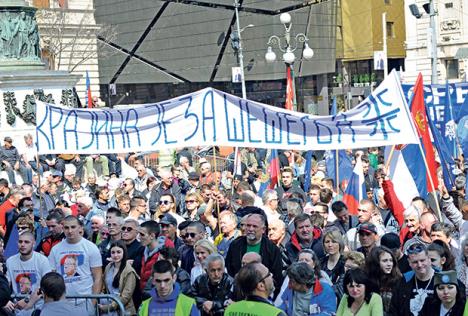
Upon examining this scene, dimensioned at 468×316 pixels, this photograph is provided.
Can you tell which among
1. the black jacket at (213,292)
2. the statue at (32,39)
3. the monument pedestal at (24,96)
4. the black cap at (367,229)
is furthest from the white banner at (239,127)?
the statue at (32,39)

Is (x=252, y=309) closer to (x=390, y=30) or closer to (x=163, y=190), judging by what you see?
(x=163, y=190)

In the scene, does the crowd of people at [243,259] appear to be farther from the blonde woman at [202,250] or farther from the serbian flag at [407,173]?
the serbian flag at [407,173]

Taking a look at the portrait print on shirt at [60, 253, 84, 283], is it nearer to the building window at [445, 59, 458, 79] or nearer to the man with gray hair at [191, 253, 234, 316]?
the man with gray hair at [191, 253, 234, 316]

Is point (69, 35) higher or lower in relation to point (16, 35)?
higher

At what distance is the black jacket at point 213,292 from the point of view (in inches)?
311

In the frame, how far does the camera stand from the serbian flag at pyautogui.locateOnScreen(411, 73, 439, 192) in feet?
40.4

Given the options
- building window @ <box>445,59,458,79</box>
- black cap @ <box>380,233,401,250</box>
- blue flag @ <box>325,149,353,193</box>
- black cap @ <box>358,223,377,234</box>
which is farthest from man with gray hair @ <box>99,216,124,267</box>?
building window @ <box>445,59,458,79</box>

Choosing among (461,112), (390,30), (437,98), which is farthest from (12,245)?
(390,30)

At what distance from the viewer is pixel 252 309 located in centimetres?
649

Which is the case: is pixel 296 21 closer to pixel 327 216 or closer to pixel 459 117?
pixel 459 117

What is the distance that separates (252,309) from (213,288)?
5.12 ft

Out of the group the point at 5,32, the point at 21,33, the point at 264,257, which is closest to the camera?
the point at 264,257

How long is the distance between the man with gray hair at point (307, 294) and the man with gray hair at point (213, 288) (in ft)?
2.03

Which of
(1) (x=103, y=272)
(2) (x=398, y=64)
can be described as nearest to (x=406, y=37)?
(2) (x=398, y=64)
